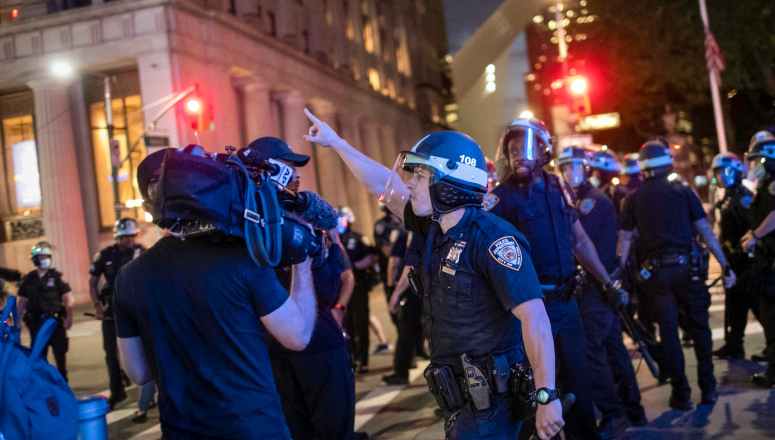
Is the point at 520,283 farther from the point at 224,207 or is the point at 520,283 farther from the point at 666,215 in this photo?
the point at 666,215

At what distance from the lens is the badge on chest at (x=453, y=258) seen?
145 inches

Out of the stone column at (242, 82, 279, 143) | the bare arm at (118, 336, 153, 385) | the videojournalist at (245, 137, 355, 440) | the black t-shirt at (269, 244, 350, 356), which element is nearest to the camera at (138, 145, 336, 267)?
the bare arm at (118, 336, 153, 385)

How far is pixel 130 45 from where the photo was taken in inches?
935

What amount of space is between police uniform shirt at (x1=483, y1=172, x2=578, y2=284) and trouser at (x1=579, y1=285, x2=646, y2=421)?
1.02 m

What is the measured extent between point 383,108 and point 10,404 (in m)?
53.2

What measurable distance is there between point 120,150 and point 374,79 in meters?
34.4

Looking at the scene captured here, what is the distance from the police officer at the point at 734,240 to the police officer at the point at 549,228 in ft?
13.6

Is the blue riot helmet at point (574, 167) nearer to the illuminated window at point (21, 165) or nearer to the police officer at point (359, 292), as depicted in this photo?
the police officer at point (359, 292)

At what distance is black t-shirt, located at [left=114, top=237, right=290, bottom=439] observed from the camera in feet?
9.69

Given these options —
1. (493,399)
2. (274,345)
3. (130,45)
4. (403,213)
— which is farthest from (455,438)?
(130,45)

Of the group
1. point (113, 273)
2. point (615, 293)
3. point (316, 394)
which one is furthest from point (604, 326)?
point (113, 273)

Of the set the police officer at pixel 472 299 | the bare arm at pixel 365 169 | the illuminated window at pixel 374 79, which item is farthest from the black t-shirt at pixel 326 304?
the illuminated window at pixel 374 79

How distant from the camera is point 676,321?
720 cm

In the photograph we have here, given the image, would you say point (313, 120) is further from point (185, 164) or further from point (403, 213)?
point (185, 164)
